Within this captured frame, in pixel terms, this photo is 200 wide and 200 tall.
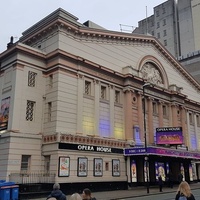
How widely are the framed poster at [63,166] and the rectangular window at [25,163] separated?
3112 millimetres

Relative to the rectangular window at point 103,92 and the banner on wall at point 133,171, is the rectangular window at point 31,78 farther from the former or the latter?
the banner on wall at point 133,171

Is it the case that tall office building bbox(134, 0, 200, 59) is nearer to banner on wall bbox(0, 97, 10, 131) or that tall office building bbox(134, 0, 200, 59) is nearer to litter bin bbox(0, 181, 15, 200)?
banner on wall bbox(0, 97, 10, 131)

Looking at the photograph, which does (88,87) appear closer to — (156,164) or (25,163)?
(25,163)

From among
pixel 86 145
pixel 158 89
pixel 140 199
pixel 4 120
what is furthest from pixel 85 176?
pixel 158 89

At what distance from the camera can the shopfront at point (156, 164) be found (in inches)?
1133

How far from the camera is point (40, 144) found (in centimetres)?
2577

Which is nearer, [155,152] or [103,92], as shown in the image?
[155,152]

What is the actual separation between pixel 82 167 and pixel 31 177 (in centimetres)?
466

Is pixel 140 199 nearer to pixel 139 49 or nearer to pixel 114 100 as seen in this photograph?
pixel 114 100

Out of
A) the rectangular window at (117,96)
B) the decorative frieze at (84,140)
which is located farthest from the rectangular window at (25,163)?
the rectangular window at (117,96)

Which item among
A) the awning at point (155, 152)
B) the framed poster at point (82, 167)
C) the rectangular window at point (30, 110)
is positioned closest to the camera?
the framed poster at point (82, 167)

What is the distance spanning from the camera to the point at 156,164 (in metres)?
33.2

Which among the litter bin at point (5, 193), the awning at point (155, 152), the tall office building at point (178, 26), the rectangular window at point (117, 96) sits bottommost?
the litter bin at point (5, 193)

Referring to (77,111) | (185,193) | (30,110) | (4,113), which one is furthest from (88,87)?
(185,193)
